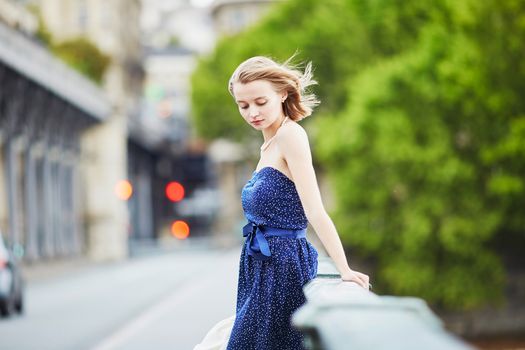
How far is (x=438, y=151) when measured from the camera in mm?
35125

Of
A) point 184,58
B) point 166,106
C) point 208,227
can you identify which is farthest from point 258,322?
point 184,58

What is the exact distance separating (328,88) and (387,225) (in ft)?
51.0

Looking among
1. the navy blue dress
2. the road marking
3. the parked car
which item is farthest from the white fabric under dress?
the parked car

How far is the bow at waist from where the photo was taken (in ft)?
12.8

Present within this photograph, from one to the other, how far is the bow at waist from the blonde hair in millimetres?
408

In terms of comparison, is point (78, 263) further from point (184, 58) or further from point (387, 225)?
point (184, 58)

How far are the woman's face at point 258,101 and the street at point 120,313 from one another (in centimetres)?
821

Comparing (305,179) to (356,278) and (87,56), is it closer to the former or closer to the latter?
(356,278)

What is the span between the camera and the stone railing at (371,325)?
239 centimetres

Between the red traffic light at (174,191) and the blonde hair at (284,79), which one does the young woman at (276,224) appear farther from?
the red traffic light at (174,191)

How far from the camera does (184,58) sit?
111062mm

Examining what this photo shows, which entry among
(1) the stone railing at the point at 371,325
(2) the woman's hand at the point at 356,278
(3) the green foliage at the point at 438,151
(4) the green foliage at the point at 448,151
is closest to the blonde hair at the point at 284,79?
(2) the woman's hand at the point at 356,278

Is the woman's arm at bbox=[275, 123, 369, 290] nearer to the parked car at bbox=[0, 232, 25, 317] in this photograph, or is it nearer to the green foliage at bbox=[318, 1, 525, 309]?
the parked car at bbox=[0, 232, 25, 317]

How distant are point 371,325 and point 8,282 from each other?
16.1 meters
